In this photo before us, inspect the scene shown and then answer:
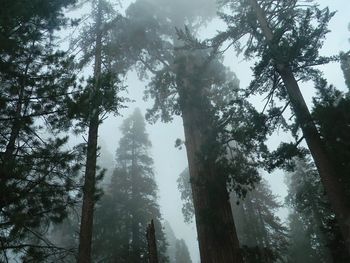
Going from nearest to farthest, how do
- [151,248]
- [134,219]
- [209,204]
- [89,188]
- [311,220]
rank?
1. [151,248]
2. [89,188]
3. [209,204]
4. [311,220]
5. [134,219]

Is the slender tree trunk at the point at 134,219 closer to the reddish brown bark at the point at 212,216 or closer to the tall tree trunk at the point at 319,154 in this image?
the reddish brown bark at the point at 212,216

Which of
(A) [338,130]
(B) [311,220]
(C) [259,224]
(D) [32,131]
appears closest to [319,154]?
(A) [338,130]

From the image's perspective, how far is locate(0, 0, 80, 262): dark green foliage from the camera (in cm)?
682

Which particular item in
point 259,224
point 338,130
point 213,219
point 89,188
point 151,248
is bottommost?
point 151,248

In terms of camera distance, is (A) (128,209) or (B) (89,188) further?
(A) (128,209)

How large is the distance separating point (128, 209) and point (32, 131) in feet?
54.7

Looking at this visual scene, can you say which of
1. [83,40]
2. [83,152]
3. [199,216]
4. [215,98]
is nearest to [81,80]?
[83,152]

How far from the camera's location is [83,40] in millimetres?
14867

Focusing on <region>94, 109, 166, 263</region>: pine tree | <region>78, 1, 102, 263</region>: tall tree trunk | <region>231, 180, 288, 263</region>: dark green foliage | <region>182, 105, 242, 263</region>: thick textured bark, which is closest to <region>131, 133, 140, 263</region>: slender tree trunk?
<region>94, 109, 166, 263</region>: pine tree

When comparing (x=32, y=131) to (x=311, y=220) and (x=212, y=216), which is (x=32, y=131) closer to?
(x=212, y=216)

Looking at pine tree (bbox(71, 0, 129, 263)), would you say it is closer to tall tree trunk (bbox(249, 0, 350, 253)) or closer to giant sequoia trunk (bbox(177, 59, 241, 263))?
giant sequoia trunk (bbox(177, 59, 241, 263))

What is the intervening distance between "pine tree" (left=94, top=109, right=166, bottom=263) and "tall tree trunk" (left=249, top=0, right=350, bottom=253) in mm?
12464

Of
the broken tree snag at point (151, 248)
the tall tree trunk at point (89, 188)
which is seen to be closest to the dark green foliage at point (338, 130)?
the broken tree snag at point (151, 248)

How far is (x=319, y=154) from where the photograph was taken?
8.66 metres
